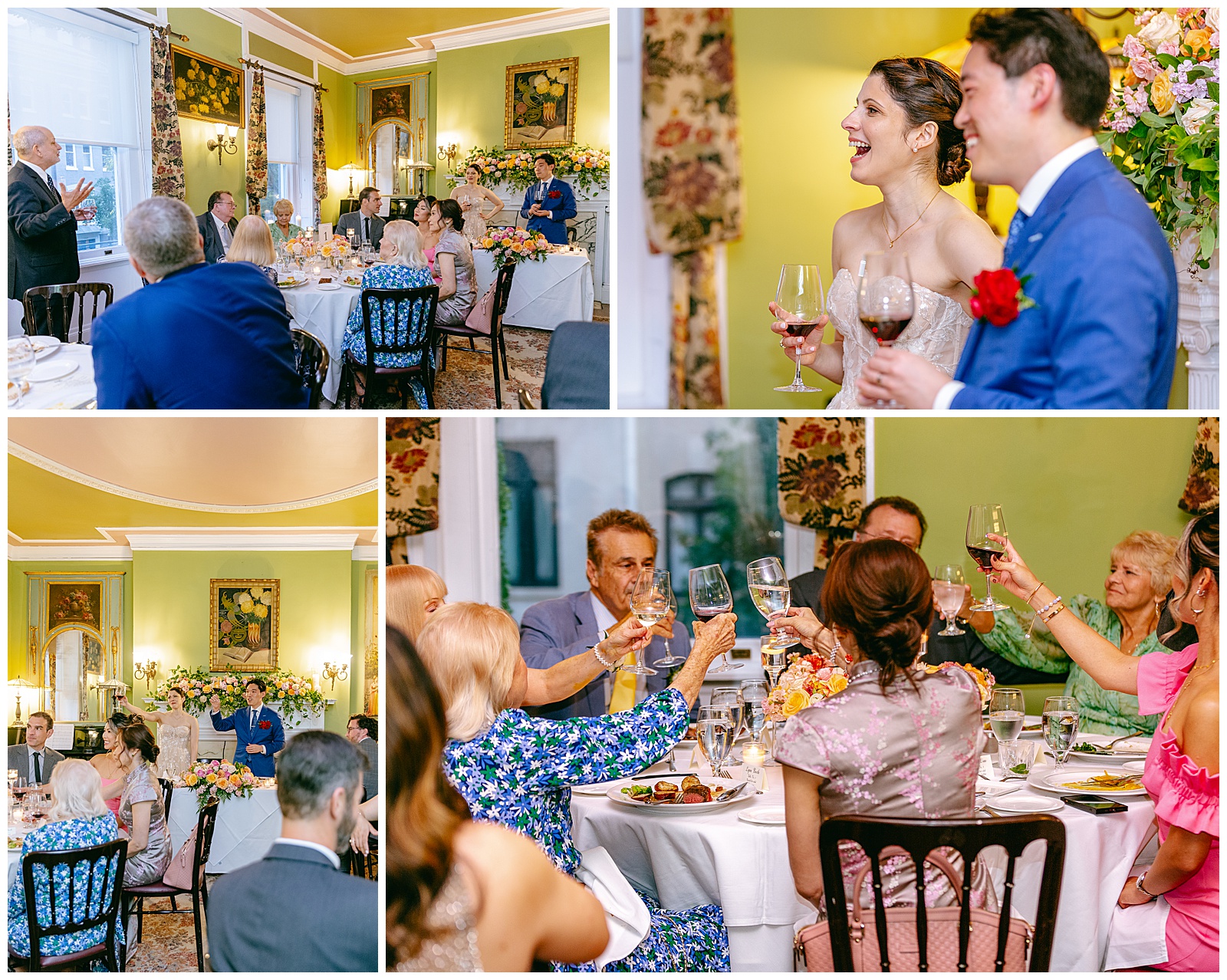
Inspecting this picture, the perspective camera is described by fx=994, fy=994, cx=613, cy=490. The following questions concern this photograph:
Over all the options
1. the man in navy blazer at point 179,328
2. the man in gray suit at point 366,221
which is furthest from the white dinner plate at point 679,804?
the man in gray suit at point 366,221

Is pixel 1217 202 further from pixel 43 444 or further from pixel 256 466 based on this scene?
pixel 43 444

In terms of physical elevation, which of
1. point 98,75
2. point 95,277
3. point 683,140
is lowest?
point 95,277

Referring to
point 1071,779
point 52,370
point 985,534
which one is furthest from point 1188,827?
point 52,370

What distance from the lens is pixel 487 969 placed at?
1.71m

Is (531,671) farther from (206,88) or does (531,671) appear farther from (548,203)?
(206,88)

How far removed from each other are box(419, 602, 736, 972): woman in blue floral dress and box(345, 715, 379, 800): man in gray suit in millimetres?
208

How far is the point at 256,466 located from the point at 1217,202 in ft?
7.90

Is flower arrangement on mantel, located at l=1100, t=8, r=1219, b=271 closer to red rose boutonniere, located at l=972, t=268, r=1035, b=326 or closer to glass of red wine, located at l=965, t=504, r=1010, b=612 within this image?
glass of red wine, located at l=965, t=504, r=1010, b=612

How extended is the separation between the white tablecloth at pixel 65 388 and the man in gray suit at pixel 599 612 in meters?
1.44

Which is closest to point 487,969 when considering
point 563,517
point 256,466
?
point 256,466

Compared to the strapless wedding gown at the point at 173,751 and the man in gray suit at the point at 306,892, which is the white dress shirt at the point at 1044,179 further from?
the strapless wedding gown at the point at 173,751

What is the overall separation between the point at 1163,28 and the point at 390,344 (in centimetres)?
314

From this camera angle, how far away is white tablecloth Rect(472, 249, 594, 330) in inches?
160

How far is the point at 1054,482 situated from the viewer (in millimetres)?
4230
